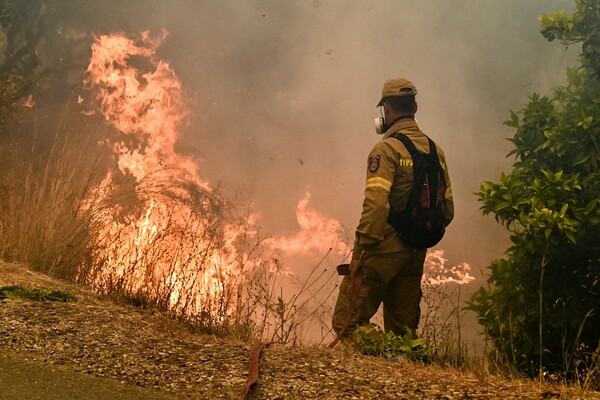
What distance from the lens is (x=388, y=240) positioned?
5719mm

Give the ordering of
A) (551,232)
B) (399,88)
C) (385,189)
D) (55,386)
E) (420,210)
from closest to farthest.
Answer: (55,386) → (551,232) → (385,189) → (420,210) → (399,88)

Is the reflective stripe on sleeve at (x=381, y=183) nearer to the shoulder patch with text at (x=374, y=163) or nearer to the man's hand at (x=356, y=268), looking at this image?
the shoulder patch with text at (x=374, y=163)

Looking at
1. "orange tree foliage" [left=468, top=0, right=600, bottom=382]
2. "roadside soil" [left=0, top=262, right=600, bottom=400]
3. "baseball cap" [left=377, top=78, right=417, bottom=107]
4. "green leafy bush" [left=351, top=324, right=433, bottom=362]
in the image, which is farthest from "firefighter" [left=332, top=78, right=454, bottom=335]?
"roadside soil" [left=0, top=262, right=600, bottom=400]

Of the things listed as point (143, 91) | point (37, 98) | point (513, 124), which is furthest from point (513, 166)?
point (37, 98)

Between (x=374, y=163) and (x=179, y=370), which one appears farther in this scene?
(x=374, y=163)

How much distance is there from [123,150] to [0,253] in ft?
9.27

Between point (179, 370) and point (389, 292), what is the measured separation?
2.46 meters

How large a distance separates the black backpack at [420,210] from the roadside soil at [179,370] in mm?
1352

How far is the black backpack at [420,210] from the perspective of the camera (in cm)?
570

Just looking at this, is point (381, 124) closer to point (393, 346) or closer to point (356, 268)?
point (356, 268)

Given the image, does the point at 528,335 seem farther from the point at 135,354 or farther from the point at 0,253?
the point at 0,253

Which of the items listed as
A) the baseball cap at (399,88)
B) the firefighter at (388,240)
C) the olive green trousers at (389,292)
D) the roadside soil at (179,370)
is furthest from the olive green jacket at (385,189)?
the roadside soil at (179,370)

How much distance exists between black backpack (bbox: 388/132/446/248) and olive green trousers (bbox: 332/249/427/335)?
168mm

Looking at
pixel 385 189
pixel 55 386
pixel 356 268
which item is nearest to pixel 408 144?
pixel 385 189
